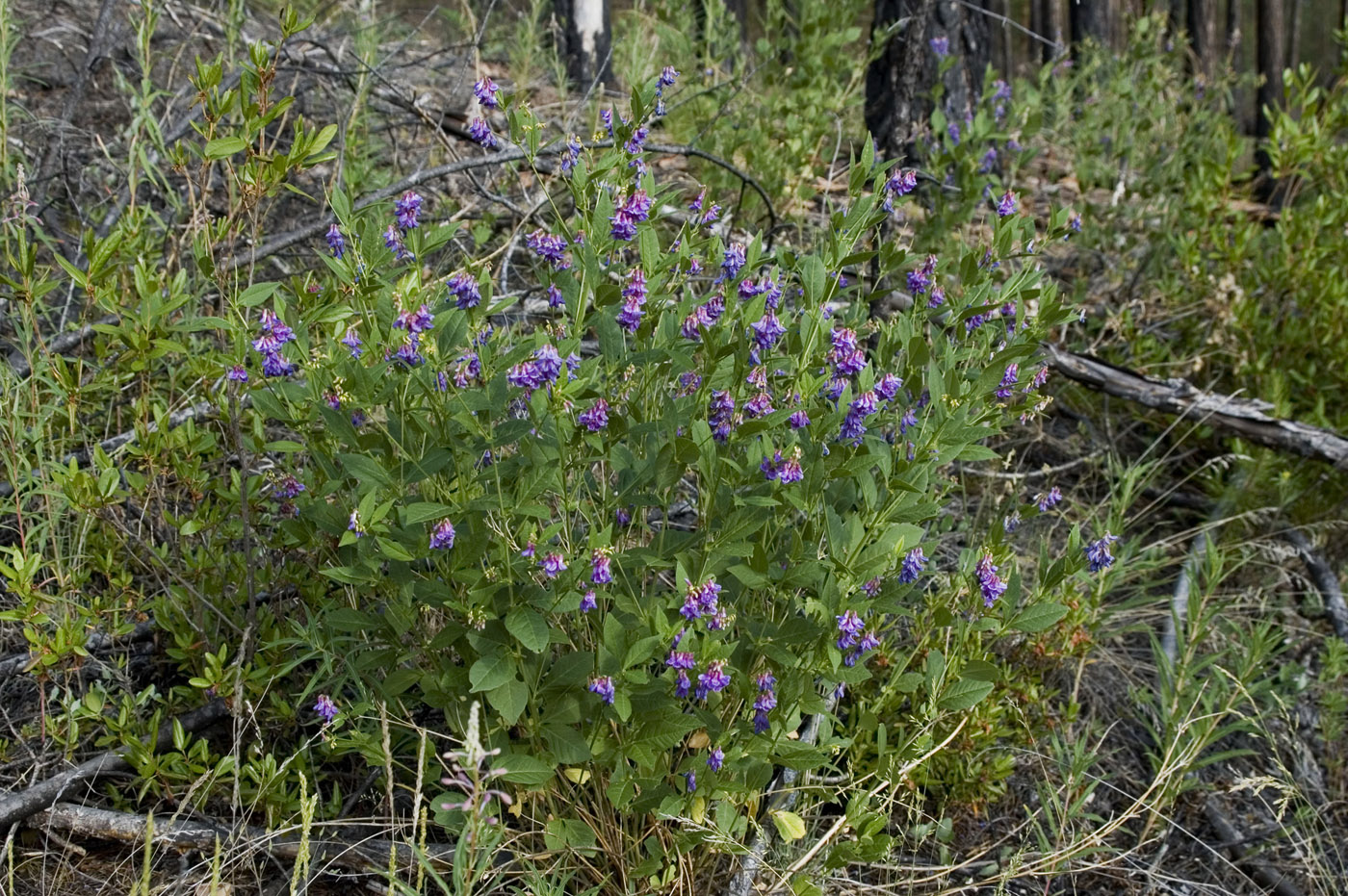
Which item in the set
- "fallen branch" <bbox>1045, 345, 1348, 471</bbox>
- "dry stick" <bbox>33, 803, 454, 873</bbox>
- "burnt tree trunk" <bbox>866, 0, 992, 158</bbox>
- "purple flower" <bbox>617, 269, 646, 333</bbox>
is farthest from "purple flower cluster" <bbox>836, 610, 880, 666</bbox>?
"burnt tree trunk" <bbox>866, 0, 992, 158</bbox>

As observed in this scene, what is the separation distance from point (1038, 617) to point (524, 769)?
3.56ft

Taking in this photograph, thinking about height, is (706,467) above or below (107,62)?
below

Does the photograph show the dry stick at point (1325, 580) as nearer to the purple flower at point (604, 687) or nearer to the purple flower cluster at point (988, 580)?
the purple flower cluster at point (988, 580)

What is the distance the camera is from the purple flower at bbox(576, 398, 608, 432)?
1.99 meters

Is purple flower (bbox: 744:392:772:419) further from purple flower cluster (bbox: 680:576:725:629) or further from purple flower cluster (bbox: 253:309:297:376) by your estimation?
purple flower cluster (bbox: 253:309:297:376)

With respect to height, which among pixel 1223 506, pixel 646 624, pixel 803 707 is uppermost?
pixel 646 624

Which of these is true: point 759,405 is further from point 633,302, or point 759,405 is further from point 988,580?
point 988,580

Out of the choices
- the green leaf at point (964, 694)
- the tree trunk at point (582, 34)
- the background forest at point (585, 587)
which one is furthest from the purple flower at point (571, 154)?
the tree trunk at point (582, 34)

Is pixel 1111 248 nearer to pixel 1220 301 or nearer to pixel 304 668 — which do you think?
pixel 1220 301

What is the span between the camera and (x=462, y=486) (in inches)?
77.5

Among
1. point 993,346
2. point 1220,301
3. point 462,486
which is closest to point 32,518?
point 462,486

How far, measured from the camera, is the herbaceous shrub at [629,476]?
1970 millimetres

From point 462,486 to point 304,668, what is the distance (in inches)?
45.1

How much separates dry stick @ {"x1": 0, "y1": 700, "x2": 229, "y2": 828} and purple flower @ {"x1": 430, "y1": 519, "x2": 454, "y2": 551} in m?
1.01
